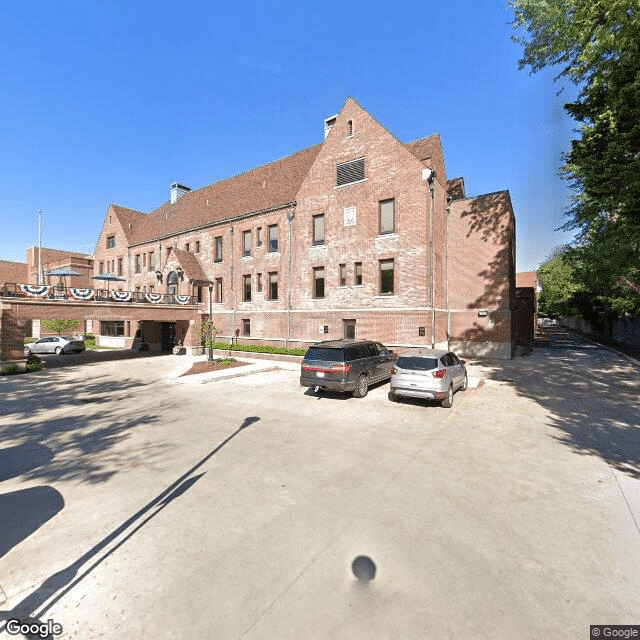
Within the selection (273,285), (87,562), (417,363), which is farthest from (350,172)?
(87,562)

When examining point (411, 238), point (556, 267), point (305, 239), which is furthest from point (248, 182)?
point (556, 267)

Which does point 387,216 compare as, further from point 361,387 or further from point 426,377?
point 426,377

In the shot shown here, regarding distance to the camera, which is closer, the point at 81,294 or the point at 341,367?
the point at 341,367

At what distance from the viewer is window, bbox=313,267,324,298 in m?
24.1

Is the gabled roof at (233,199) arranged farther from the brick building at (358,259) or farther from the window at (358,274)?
the window at (358,274)

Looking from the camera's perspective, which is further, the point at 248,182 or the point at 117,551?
the point at 248,182

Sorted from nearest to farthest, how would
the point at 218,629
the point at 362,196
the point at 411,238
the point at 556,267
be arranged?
the point at 218,629 → the point at 411,238 → the point at 362,196 → the point at 556,267

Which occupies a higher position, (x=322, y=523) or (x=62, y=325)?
(x=62, y=325)

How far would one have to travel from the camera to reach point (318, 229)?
79.6 ft

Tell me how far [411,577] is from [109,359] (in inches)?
1053

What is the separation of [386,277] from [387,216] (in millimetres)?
3902

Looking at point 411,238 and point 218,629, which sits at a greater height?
point 411,238

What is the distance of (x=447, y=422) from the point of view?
31.3ft

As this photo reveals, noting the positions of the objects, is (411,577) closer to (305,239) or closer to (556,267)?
(305,239)
